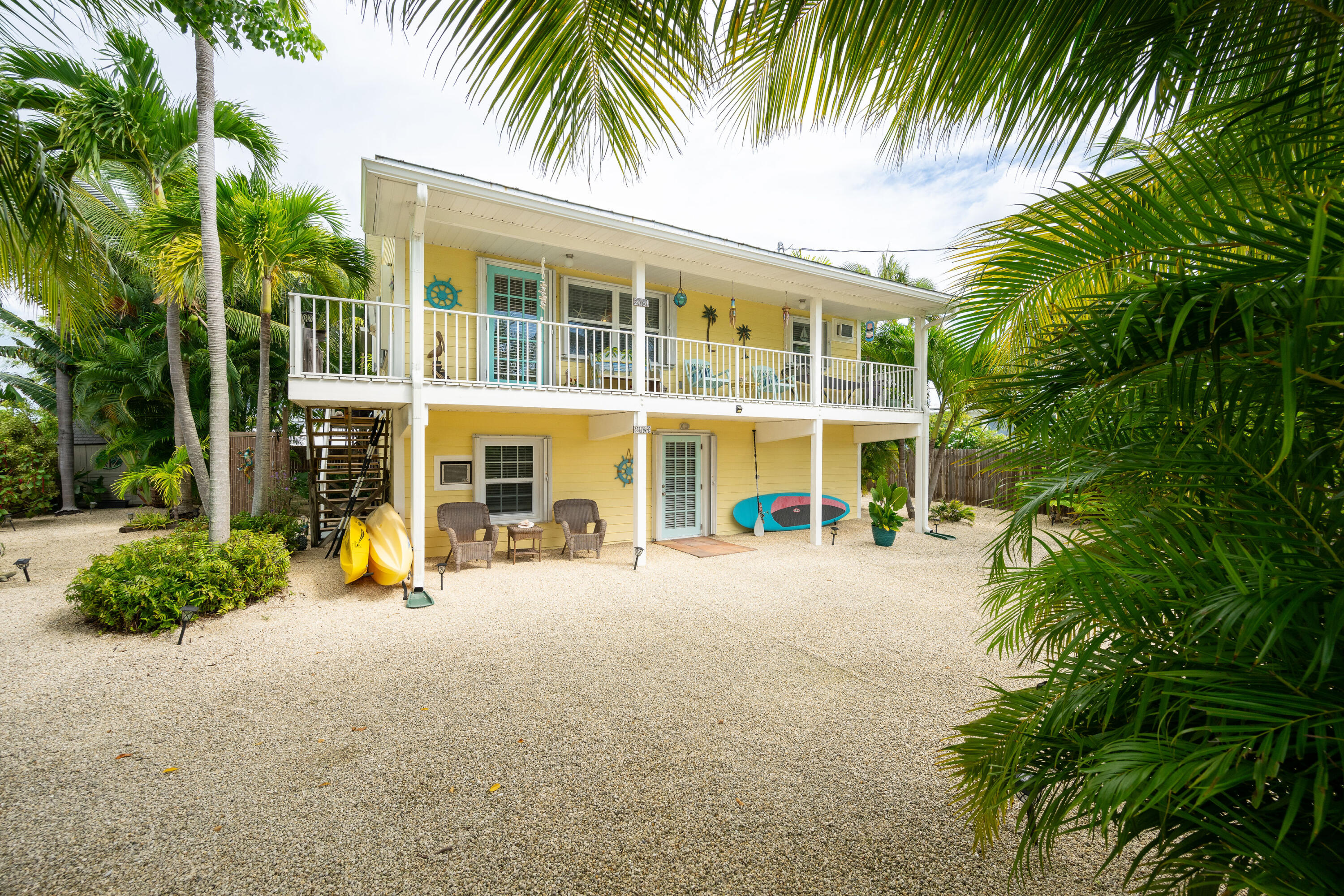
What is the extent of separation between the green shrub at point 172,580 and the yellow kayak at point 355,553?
649 mm

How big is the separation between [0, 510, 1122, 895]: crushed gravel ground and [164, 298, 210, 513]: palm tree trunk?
197 centimetres

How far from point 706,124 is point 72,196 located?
10.7ft

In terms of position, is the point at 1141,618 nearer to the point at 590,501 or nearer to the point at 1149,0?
the point at 1149,0

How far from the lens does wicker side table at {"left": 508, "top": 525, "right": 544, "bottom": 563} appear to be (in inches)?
330

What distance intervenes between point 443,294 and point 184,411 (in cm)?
411

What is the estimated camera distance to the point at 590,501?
9.44m

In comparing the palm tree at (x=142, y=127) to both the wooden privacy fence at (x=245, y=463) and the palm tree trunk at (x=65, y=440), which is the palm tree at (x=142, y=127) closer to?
the wooden privacy fence at (x=245, y=463)

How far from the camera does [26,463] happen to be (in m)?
13.5

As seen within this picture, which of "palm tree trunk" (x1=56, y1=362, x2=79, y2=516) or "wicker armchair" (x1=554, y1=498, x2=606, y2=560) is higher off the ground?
"palm tree trunk" (x1=56, y1=362, x2=79, y2=516)

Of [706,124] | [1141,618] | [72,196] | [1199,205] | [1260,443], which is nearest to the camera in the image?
[1199,205]

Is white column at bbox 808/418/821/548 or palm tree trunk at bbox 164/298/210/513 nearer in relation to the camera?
palm tree trunk at bbox 164/298/210/513

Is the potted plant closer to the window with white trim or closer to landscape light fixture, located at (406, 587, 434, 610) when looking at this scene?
the window with white trim

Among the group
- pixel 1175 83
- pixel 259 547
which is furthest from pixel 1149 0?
pixel 259 547

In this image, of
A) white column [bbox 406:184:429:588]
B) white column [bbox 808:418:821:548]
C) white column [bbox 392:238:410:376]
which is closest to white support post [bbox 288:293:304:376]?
white column [bbox 392:238:410:376]
